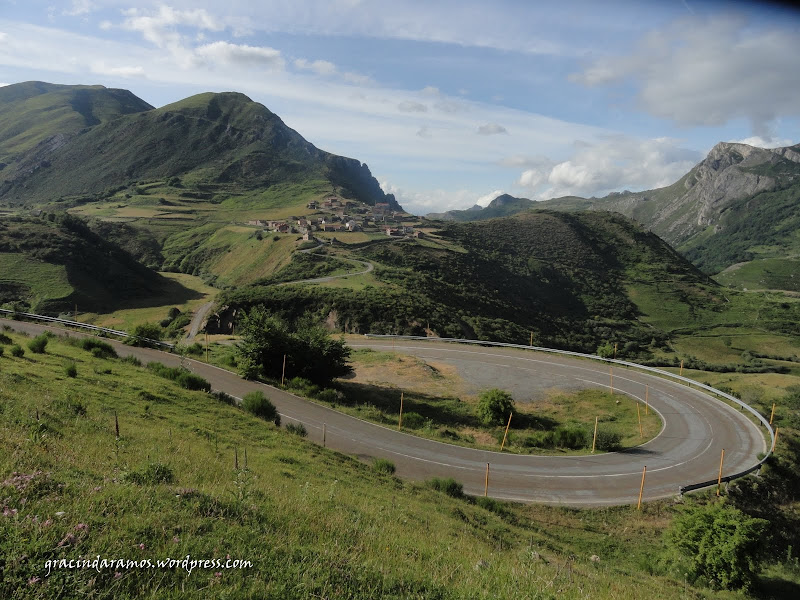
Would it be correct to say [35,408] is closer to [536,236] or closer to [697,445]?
[697,445]

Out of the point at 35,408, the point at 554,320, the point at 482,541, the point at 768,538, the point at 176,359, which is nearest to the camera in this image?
the point at 482,541

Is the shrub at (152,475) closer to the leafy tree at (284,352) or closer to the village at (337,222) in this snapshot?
the leafy tree at (284,352)

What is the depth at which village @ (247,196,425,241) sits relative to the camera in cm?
10531

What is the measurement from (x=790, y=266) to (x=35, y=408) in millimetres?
244228

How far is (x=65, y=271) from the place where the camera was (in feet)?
233

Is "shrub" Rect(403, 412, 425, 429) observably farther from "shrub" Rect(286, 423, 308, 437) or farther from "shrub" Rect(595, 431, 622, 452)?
"shrub" Rect(595, 431, 622, 452)

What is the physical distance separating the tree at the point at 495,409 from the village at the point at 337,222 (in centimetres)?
7262

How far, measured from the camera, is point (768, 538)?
15367mm

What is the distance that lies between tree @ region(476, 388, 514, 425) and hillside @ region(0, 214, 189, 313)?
6258cm

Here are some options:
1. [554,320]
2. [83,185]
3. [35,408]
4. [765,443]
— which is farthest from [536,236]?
[83,185]

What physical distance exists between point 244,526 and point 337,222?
11878 centimetres

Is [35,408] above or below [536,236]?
below

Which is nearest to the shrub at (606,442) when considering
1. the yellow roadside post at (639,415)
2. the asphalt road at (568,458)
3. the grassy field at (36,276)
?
the asphalt road at (568,458)

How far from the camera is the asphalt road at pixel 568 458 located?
17453mm
